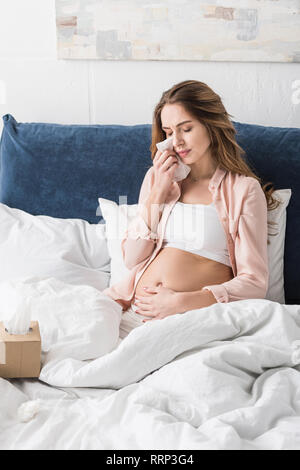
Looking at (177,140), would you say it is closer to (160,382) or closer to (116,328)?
(116,328)

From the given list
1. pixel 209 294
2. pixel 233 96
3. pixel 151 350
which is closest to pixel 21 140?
pixel 233 96

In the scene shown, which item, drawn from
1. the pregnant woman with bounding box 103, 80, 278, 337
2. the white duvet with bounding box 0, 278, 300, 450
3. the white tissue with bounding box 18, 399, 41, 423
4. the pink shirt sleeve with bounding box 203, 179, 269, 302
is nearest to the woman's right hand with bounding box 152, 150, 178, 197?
the pregnant woman with bounding box 103, 80, 278, 337

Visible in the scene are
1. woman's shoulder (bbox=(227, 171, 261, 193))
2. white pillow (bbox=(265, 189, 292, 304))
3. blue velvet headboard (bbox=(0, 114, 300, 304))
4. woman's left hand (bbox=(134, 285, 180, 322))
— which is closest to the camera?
woman's left hand (bbox=(134, 285, 180, 322))

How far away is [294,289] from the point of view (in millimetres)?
2021

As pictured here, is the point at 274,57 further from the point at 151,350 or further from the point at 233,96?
the point at 151,350

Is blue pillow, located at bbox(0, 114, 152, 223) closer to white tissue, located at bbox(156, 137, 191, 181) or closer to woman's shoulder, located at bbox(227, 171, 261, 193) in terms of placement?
white tissue, located at bbox(156, 137, 191, 181)

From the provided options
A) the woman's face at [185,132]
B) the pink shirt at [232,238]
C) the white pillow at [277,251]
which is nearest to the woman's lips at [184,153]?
the woman's face at [185,132]

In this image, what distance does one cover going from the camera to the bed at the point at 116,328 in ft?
3.80

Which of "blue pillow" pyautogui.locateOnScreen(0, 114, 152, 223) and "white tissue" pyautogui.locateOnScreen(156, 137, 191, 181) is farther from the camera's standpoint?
"blue pillow" pyautogui.locateOnScreen(0, 114, 152, 223)

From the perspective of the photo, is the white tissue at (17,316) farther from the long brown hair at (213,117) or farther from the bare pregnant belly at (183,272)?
the long brown hair at (213,117)

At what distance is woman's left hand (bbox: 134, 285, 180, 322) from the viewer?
5.57 ft

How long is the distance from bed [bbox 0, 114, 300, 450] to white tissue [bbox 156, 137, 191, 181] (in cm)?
23
